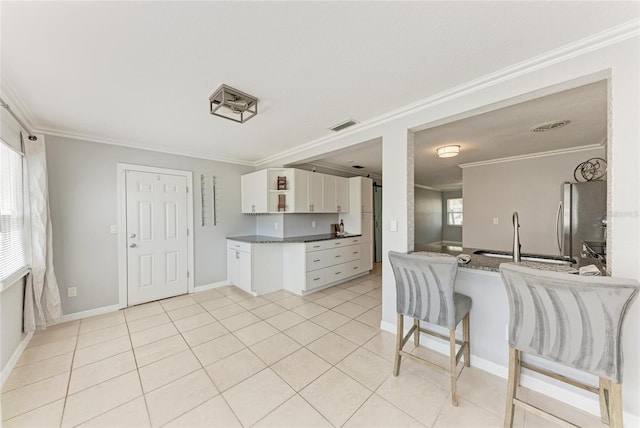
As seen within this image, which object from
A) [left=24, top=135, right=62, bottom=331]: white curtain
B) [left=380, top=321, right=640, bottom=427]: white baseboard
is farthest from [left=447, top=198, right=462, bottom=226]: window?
[left=24, top=135, right=62, bottom=331]: white curtain

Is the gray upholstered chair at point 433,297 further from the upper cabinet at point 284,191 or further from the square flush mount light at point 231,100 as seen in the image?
the upper cabinet at point 284,191

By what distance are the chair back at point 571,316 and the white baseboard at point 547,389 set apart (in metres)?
0.58

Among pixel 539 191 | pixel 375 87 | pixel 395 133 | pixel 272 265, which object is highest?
pixel 375 87

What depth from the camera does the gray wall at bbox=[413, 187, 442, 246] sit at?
8461 millimetres

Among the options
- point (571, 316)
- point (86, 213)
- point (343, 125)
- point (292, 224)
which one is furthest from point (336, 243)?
point (86, 213)

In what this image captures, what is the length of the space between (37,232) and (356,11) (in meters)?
3.73

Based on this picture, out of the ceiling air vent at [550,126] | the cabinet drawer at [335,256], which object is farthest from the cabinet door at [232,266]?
the ceiling air vent at [550,126]

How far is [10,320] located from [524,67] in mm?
4749

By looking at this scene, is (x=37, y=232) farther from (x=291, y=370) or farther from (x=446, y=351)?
(x=446, y=351)

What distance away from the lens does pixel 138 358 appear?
2.21m

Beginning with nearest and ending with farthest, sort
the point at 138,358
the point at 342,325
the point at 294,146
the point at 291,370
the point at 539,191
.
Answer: the point at 291,370 < the point at 138,358 < the point at 342,325 < the point at 294,146 < the point at 539,191

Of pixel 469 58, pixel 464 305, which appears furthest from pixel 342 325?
pixel 469 58

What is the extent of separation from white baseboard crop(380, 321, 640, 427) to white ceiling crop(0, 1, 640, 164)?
2322 mm

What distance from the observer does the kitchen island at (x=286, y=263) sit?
3834 mm
